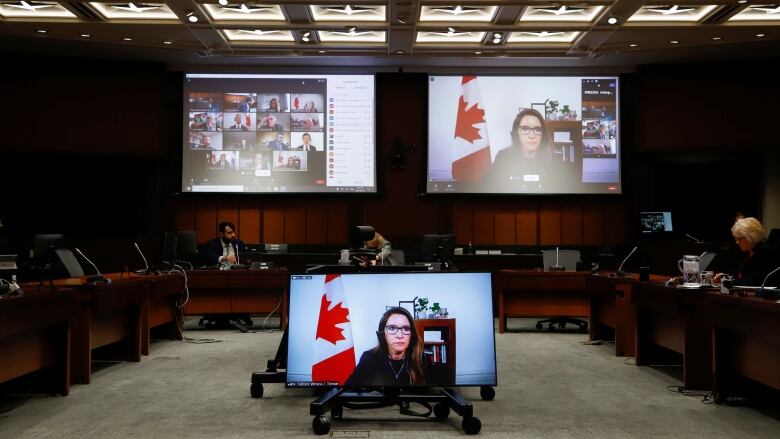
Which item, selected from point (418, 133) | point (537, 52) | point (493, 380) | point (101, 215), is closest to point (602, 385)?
point (493, 380)

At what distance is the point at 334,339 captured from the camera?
3.96 m

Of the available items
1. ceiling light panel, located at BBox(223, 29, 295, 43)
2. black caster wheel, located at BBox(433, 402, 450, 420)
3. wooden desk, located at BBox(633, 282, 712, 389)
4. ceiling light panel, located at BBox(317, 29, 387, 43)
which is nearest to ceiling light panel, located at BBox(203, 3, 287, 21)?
ceiling light panel, located at BBox(223, 29, 295, 43)

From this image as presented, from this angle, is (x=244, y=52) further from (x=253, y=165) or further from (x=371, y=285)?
(x=371, y=285)

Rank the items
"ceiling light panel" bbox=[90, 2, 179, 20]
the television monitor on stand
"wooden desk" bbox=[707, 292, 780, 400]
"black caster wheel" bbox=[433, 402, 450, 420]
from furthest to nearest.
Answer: "ceiling light panel" bbox=[90, 2, 179, 20]
the television monitor on stand
"black caster wheel" bbox=[433, 402, 450, 420]
"wooden desk" bbox=[707, 292, 780, 400]

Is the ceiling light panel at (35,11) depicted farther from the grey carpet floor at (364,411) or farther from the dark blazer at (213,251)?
the grey carpet floor at (364,411)

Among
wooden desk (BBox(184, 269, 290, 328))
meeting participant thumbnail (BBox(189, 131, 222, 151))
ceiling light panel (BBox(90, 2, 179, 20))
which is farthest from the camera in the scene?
meeting participant thumbnail (BBox(189, 131, 222, 151))

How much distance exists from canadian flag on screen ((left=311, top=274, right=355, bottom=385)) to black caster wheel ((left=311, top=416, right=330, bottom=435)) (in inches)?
8.5

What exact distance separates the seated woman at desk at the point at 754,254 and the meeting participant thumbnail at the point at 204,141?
24.9 feet

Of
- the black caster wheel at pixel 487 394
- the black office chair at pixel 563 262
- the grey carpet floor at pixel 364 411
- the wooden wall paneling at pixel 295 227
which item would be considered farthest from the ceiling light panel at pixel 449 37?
the black caster wheel at pixel 487 394

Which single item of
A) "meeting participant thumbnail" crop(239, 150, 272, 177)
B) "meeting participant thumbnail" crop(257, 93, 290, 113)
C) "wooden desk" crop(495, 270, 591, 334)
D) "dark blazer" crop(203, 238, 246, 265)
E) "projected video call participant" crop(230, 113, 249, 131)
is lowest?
"wooden desk" crop(495, 270, 591, 334)

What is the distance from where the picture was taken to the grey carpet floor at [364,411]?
393cm

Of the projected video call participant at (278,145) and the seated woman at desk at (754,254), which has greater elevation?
the projected video call participant at (278,145)

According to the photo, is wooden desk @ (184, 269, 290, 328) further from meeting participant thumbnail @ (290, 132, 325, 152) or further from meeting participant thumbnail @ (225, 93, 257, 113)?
meeting participant thumbnail @ (225, 93, 257, 113)

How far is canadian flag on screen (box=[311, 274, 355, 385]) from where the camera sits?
392cm
